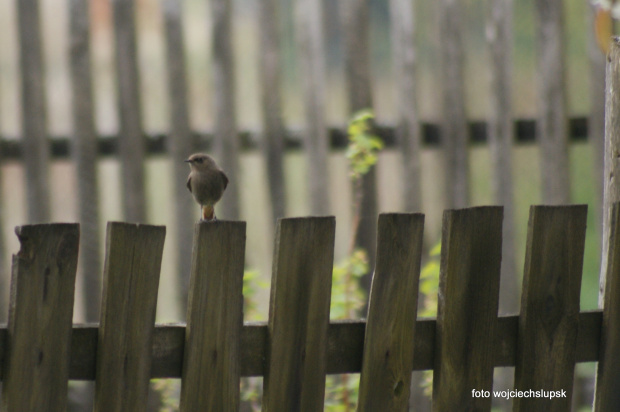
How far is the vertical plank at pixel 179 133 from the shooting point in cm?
429

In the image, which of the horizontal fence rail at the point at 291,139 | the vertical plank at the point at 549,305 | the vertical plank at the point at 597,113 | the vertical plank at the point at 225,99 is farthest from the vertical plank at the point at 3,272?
the vertical plank at the point at 597,113

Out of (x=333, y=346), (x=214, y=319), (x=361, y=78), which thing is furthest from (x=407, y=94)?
(x=214, y=319)

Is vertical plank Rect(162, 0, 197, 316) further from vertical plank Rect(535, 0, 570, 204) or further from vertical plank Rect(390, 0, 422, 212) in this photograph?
vertical plank Rect(535, 0, 570, 204)

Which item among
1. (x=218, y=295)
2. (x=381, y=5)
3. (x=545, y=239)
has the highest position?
(x=381, y=5)

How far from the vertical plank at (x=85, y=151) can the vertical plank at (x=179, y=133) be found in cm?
43

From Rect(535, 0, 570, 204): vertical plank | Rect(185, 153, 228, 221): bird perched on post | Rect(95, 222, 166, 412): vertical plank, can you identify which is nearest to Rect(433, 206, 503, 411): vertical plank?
Rect(95, 222, 166, 412): vertical plank

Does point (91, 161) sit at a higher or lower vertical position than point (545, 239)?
higher

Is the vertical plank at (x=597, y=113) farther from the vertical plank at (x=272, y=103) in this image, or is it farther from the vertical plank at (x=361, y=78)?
the vertical plank at (x=272, y=103)

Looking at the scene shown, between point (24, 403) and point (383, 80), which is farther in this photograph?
point (383, 80)

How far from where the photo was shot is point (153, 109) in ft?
14.5

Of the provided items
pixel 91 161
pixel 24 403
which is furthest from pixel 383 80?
pixel 24 403

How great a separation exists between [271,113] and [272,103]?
2.2 inches

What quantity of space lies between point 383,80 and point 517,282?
→ 1.38 meters

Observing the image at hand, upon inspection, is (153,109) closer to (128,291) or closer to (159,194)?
(159,194)
